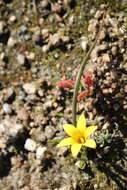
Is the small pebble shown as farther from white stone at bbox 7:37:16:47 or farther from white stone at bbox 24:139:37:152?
white stone at bbox 7:37:16:47

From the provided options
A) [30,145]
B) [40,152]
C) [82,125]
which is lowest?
[40,152]

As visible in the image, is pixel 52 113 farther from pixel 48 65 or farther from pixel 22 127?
pixel 48 65

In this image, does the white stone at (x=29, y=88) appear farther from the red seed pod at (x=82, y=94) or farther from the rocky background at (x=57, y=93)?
the red seed pod at (x=82, y=94)

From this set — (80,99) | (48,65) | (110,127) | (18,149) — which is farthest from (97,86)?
(18,149)

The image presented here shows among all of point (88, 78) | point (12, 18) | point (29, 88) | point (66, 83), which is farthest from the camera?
point (12, 18)

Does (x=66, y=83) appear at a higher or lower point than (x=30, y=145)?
higher

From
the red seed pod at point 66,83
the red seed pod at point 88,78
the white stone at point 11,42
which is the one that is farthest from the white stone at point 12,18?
the red seed pod at point 88,78

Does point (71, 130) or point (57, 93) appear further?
point (57, 93)

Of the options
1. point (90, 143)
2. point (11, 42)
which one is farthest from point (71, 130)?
point (11, 42)

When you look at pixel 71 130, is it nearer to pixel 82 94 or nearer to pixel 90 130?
pixel 90 130
